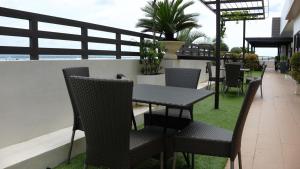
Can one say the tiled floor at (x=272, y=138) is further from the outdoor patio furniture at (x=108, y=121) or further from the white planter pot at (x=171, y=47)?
the white planter pot at (x=171, y=47)

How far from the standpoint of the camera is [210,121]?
5316 mm

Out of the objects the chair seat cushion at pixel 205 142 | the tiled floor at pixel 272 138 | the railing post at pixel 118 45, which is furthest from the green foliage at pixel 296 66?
the chair seat cushion at pixel 205 142

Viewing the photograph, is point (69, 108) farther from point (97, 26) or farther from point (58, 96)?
point (97, 26)

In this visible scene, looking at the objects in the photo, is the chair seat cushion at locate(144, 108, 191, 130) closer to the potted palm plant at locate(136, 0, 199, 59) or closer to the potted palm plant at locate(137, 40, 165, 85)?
the potted palm plant at locate(137, 40, 165, 85)

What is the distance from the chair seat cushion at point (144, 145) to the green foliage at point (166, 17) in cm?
479

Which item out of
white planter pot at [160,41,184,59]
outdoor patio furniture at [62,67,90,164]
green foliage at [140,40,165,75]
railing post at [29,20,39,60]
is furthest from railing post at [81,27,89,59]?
white planter pot at [160,41,184,59]

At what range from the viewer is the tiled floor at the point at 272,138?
3.39 m

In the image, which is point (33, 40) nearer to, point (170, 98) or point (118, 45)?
point (170, 98)

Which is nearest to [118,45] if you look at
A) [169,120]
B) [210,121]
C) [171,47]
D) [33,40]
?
[171,47]

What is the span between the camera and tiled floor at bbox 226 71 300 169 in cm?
339

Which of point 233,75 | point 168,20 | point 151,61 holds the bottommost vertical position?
point 233,75

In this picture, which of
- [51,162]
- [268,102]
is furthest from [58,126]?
[268,102]

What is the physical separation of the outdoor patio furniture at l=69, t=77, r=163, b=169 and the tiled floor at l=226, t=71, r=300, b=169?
155 cm

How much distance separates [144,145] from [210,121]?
3241 mm
